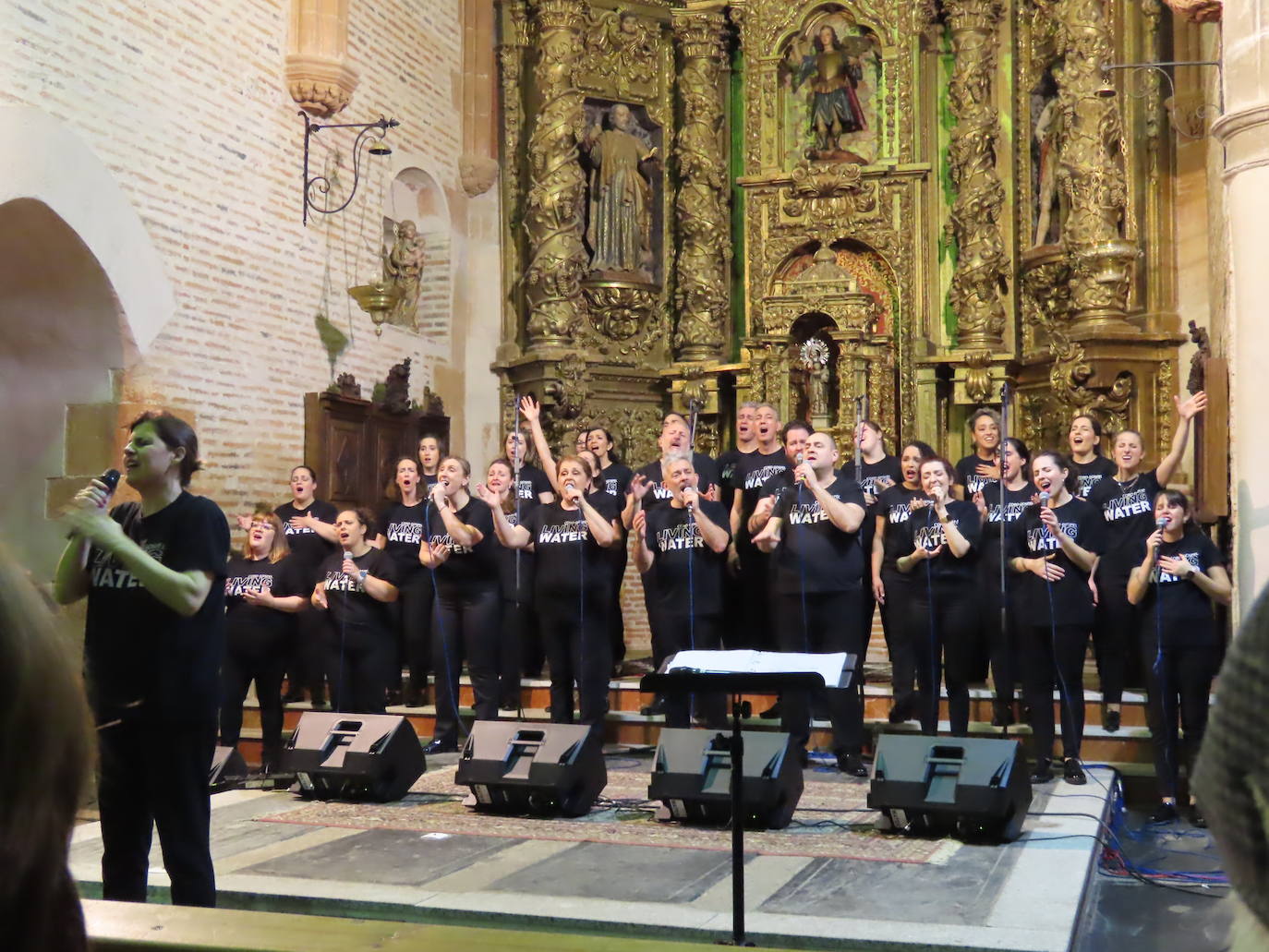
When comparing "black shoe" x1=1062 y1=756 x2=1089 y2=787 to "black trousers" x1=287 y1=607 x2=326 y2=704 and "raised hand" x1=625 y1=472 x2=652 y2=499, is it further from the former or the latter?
"black trousers" x1=287 y1=607 x2=326 y2=704

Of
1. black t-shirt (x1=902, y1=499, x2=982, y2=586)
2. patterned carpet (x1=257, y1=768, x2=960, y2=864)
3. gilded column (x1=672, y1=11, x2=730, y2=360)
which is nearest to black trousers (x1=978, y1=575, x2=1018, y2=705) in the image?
black t-shirt (x1=902, y1=499, x2=982, y2=586)

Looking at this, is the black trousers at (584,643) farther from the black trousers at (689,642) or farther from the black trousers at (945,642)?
the black trousers at (945,642)

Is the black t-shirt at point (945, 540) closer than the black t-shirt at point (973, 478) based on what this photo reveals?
Yes

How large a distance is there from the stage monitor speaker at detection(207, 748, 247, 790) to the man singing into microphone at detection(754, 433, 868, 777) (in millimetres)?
2884

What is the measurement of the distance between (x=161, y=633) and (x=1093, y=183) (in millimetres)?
9270

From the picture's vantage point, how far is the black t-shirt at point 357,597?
7.65m

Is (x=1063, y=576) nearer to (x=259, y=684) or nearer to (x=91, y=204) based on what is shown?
(x=259, y=684)

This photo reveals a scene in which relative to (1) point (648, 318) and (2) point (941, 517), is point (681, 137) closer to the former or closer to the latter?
(1) point (648, 318)

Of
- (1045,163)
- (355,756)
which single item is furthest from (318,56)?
(1045,163)

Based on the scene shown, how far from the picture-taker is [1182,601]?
21.8 feet

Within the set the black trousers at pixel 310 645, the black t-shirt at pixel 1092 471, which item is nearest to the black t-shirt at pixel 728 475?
the black t-shirt at pixel 1092 471

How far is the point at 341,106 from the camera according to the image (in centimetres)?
1057

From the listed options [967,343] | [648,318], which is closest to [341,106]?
[648,318]

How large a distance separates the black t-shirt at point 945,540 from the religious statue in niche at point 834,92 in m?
6.27
